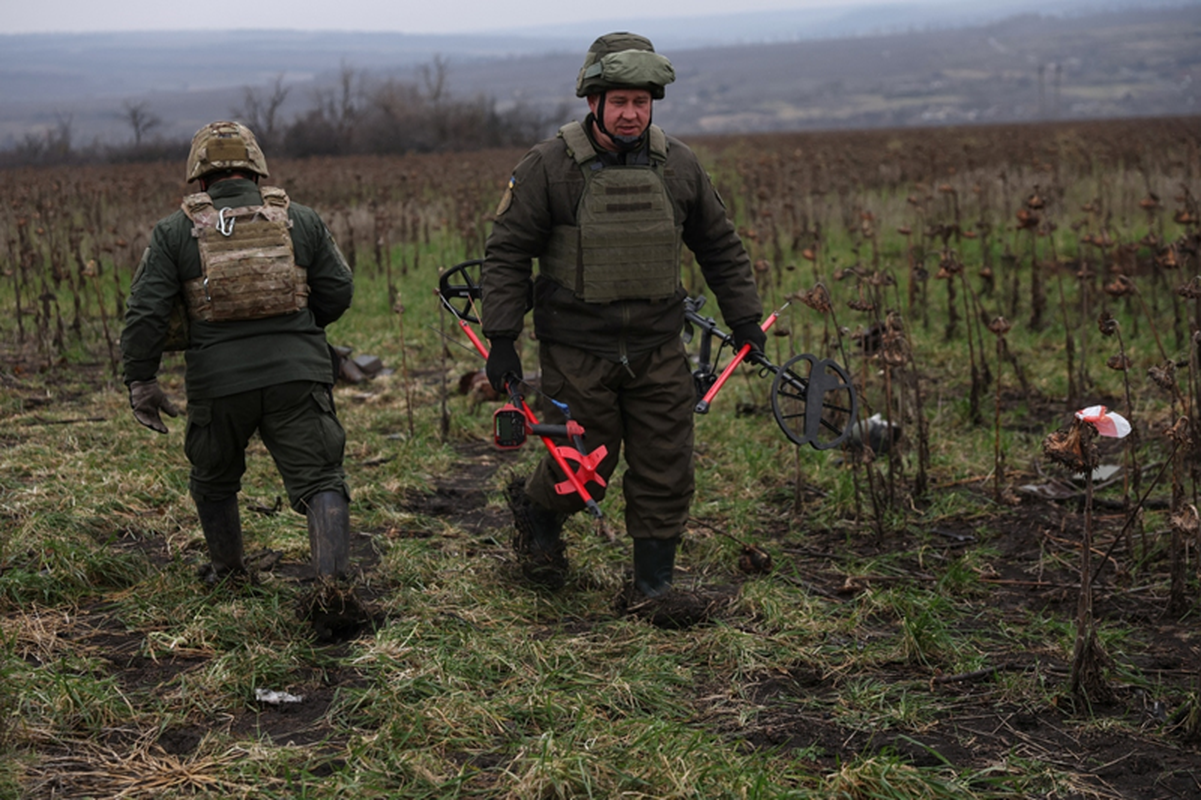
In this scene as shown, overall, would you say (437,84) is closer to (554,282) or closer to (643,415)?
(554,282)

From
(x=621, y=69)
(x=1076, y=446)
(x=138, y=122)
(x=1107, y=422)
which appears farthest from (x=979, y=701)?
(x=138, y=122)

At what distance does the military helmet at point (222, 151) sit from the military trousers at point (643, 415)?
1216 mm

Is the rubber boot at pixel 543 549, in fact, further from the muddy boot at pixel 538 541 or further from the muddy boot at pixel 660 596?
the muddy boot at pixel 660 596

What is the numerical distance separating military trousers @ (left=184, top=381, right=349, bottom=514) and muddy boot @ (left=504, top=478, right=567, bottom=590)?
28.6 inches

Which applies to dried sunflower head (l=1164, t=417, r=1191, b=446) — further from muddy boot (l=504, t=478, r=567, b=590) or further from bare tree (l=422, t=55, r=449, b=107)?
bare tree (l=422, t=55, r=449, b=107)

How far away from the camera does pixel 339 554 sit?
12.7 ft

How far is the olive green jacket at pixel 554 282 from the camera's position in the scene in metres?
3.97

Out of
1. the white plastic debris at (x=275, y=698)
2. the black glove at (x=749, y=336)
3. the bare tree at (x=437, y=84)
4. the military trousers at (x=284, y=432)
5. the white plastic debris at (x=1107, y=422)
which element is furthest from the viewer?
the bare tree at (x=437, y=84)

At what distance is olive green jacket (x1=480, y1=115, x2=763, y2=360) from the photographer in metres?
3.97

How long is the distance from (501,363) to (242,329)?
2.89ft

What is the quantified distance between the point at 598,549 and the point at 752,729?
5.98ft

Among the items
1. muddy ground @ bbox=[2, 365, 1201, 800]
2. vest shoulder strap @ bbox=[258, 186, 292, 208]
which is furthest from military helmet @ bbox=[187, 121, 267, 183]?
muddy ground @ bbox=[2, 365, 1201, 800]

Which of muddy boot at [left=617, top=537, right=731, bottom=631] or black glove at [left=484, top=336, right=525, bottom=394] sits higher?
black glove at [left=484, top=336, right=525, bottom=394]

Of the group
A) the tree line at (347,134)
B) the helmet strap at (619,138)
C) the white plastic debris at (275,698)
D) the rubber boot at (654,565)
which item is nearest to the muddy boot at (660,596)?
the rubber boot at (654,565)
